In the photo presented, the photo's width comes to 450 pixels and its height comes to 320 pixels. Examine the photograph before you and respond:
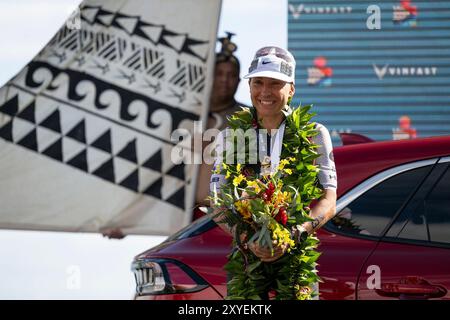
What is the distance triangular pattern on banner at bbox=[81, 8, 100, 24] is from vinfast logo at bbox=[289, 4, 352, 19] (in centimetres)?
5926

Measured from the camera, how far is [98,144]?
12969 mm

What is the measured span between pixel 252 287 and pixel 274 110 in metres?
Answer: 0.67

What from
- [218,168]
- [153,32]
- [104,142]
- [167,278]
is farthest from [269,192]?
[104,142]

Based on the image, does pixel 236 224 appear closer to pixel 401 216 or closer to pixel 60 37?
pixel 401 216

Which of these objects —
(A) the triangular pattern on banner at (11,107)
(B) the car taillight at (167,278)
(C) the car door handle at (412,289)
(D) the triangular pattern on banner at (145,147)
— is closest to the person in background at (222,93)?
(D) the triangular pattern on banner at (145,147)

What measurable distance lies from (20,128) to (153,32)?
71.5 inches

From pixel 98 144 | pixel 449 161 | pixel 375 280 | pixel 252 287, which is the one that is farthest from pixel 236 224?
pixel 98 144

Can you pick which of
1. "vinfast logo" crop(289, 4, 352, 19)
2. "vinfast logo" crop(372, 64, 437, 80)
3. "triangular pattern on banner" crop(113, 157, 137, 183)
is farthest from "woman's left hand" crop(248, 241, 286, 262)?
"vinfast logo" crop(289, 4, 352, 19)

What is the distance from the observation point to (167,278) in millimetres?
5238

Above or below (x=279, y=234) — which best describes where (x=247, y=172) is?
above

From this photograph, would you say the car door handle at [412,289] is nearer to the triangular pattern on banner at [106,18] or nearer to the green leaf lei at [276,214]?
the green leaf lei at [276,214]

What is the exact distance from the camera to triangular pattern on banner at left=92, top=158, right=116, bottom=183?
1291 cm

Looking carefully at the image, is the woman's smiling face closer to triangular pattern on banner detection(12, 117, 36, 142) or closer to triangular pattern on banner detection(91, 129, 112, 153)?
triangular pattern on banner detection(91, 129, 112, 153)

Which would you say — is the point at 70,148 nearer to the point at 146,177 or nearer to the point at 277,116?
the point at 146,177
